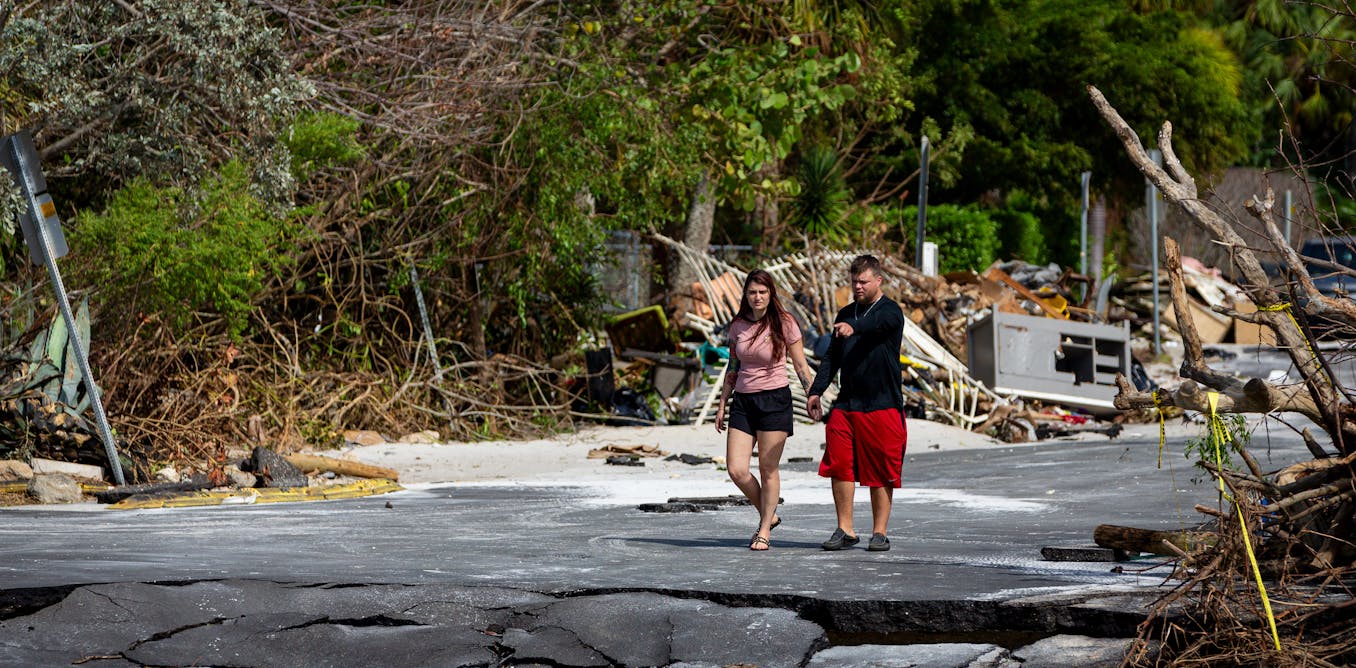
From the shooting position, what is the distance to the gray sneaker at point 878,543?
346 inches

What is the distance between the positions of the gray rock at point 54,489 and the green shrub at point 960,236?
78.0 ft

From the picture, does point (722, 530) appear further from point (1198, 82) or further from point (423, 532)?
point (1198, 82)

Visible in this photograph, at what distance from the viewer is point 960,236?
33.8m

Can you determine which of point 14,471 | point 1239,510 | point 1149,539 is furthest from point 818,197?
point 1239,510

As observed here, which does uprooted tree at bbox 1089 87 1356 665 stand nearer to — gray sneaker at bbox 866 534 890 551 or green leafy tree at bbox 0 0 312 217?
gray sneaker at bbox 866 534 890 551

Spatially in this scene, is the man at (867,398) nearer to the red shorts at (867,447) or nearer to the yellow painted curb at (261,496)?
the red shorts at (867,447)

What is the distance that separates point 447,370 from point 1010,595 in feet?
38.5

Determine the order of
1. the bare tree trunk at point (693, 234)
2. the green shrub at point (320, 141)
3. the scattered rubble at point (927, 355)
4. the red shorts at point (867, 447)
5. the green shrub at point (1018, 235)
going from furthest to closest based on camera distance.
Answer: the green shrub at point (1018, 235)
the bare tree trunk at point (693, 234)
the scattered rubble at point (927, 355)
the green shrub at point (320, 141)
the red shorts at point (867, 447)

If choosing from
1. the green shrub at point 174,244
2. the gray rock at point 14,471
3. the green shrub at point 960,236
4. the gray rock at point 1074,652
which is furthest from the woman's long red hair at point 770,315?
the green shrub at point 960,236

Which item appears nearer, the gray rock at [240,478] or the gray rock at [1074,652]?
the gray rock at [1074,652]

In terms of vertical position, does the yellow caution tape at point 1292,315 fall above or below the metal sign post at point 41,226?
below

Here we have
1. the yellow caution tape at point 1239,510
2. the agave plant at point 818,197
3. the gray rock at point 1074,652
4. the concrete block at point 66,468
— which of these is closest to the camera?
the yellow caution tape at point 1239,510

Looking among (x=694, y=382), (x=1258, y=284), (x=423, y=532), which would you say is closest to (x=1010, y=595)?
(x=1258, y=284)

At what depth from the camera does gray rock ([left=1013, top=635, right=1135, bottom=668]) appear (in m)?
5.93
